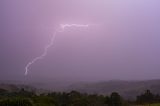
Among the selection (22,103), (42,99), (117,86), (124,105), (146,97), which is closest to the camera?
(22,103)

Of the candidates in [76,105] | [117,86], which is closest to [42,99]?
[76,105]

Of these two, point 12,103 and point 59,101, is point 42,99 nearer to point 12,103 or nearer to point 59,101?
point 59,101

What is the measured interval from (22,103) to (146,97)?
1624 inches

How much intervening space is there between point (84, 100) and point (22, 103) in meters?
20.8

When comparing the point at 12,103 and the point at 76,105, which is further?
the point at 76,105

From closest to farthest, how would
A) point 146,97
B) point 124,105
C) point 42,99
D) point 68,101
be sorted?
point 42,99
point 124,105
point 68,101
point 146,97

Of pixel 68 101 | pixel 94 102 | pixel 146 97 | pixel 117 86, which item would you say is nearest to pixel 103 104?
pixel 94 102

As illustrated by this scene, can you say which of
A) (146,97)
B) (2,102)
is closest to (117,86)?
(146,97)

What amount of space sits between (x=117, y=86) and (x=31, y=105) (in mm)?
163848

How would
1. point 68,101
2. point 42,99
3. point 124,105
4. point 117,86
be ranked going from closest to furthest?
point 42,99 → point 124,105 → point 68,101 → point 117,86

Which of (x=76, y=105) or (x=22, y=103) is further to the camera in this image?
(x=76, y=105)

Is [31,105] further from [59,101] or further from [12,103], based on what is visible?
[59,101]

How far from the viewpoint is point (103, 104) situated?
5706cm

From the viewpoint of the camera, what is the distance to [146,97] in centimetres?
7394
